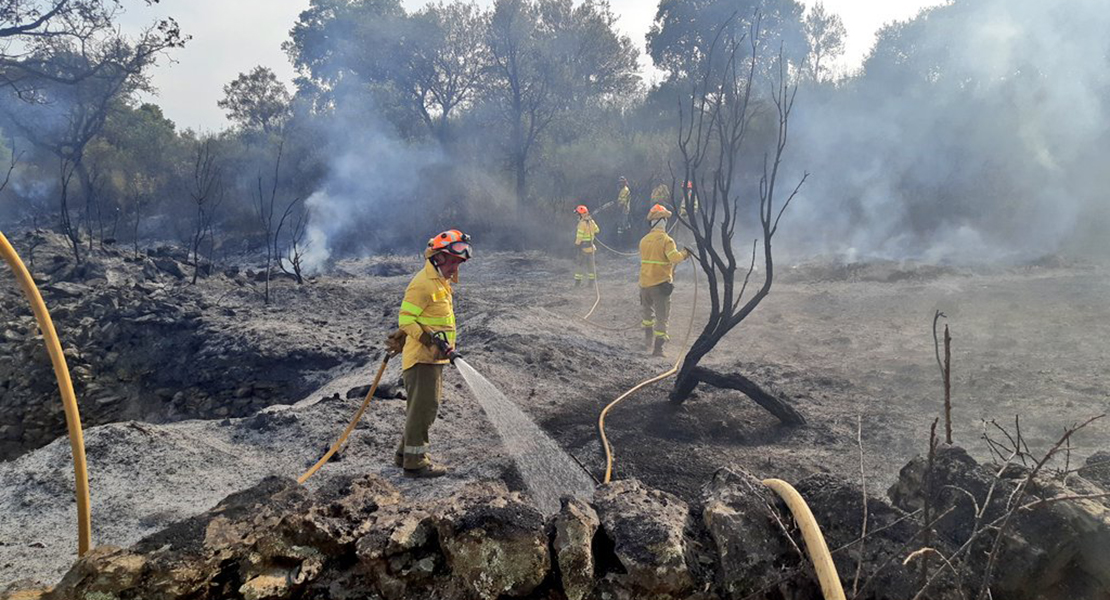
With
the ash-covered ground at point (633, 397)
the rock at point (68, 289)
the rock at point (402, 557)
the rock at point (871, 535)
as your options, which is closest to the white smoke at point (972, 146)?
the ash-covered ground at point (633, 397)

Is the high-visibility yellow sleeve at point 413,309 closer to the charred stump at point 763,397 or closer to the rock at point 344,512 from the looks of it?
the rock at point 344,512

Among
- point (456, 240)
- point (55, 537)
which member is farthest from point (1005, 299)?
point (55, 537)

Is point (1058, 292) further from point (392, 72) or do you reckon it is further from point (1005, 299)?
point (392, 72)

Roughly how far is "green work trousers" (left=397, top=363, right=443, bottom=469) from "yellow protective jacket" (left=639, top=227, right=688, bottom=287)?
4.28 meters

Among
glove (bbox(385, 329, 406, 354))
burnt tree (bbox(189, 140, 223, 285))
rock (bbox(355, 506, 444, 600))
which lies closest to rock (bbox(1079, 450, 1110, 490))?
rock (bbox(355, 506, 444, 600))

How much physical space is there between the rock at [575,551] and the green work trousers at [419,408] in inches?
95.3

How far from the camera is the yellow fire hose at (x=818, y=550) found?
6.35 ft

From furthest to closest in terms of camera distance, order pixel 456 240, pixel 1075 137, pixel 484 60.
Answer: pixel 484 60, pixel 1075 137, pixel 456 240

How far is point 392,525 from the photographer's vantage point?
7.90 ft

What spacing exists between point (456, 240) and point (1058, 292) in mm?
9953

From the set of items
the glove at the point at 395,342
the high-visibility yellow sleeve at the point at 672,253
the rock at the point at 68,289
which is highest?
the high-visibility yellow sleeve at the point at 672,253

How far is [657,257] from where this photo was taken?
824 cm

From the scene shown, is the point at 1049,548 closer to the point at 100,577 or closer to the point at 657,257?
the point at 100,577

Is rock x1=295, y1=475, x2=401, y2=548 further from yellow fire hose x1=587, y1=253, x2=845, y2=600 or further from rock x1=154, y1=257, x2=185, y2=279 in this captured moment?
rock x1=154, y1=257, x2=185, y2=279
